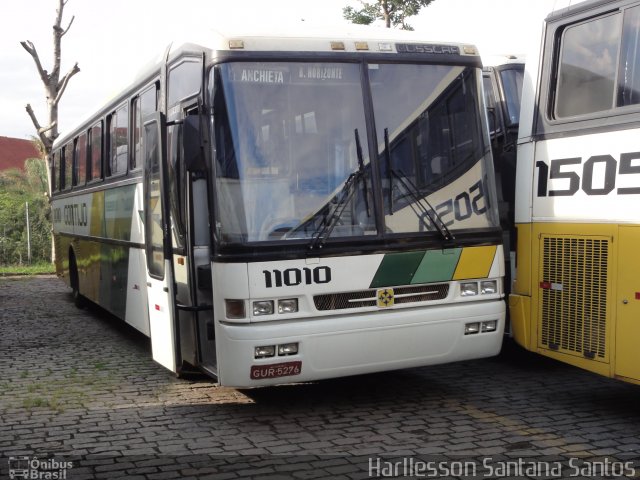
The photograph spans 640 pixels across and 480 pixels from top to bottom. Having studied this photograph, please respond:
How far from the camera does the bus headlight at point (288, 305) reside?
6.32 m

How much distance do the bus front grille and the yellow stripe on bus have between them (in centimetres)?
18

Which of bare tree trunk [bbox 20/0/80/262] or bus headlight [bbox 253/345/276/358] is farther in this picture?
bare tree trunk [bbox 20/0/80/262]

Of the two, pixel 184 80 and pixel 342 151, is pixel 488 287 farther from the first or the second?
pixel 184 80

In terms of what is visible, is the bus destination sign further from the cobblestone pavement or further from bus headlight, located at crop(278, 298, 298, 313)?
the cobblestone pavement

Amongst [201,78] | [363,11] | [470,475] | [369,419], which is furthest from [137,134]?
[363,11]

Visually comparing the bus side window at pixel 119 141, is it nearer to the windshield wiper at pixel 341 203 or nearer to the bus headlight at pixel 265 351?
the windshield wiper at pixel 341 203

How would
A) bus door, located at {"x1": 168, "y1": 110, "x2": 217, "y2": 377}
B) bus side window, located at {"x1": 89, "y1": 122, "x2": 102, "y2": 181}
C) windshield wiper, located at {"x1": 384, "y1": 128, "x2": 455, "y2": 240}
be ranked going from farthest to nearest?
1. bus side window, located at {"x1": 89, "y1": 122, "x2": 102, "y2": 181}
2. windshield wiper, located at {"x1": 384, "y1": 128, "x2": 455, "y2": 240}
3. bus door, located at {"x1": 168, "y1": 110, "x2": 217, "y2": 377}

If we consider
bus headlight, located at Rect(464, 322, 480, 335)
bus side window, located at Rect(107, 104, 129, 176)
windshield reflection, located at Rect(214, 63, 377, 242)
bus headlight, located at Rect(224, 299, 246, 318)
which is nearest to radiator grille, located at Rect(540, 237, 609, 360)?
bus headlight, located at Rect(464, 322, 480, 335)

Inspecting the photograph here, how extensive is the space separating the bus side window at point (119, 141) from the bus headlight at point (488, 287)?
474cm

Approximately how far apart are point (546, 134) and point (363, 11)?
2242 cm

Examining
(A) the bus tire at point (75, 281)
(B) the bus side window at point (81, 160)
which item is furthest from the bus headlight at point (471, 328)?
(A) the bus tire at point (75, 281)

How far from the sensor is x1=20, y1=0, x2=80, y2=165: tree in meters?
22.7

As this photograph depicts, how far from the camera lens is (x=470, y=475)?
5316 mm

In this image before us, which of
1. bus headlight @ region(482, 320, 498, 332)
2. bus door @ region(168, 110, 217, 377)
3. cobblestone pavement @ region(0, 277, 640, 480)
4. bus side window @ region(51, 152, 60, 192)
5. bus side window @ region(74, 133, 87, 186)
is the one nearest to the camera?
cobblestone pavement @ region(0, 277, 640, 480)
